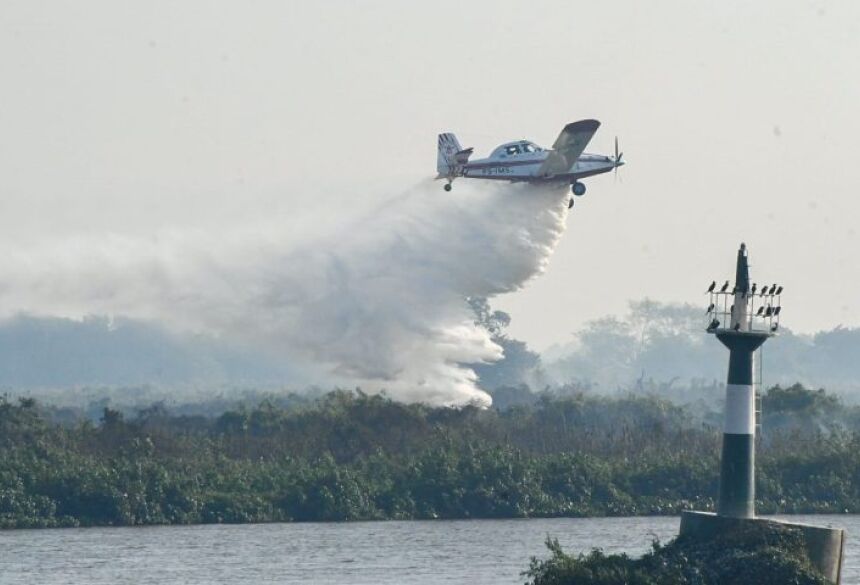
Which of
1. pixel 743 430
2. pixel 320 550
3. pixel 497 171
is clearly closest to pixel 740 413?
pixel 743 430

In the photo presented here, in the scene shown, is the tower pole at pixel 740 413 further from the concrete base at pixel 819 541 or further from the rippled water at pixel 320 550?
the rippled water at pixel 320 550

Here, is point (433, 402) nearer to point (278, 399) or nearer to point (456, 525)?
point (456, 525)

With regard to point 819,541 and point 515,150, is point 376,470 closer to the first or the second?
point 515,150

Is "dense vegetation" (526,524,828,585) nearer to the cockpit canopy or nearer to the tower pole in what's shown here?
the tower pole

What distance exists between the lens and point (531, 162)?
64.1m

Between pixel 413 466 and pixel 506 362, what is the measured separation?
82852mm

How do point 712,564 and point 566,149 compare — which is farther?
point 566,149

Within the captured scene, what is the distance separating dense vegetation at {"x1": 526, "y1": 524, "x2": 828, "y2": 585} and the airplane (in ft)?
74.6

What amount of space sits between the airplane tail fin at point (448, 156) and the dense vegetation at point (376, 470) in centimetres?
954

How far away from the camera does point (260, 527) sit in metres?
63.0

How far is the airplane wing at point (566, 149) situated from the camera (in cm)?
6412

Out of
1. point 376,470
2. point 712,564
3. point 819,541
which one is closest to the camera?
point 712,564

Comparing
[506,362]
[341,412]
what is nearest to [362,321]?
[341,412]

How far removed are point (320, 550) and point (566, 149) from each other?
15.7m
